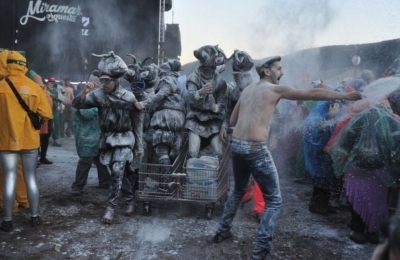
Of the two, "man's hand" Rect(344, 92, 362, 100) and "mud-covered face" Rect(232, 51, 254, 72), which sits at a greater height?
"mud-covered face" Rect(232, 51, 254, 72)

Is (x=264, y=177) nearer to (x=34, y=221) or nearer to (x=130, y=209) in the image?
(x=130, y=209)

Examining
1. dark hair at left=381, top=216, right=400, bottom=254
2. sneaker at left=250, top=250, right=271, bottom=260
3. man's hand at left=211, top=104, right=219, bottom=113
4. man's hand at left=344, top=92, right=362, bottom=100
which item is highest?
man's hand at left=344, top=92, right=362, bottom=100

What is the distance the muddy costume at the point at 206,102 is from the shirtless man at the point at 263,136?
126 centimetres

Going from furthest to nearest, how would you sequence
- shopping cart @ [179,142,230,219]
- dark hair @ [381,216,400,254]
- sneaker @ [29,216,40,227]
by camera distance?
1. shopping cart @ [179,142,230,219]
2. sneaker @ [29,216,40,227]
3. dark hair @ [381,216,400,254]

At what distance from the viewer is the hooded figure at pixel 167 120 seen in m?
5.07

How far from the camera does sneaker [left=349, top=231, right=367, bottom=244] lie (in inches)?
161

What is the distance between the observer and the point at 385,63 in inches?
581

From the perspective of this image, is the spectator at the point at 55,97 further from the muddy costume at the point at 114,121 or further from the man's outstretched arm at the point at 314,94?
the man's outstretched arm at the point at 314,94

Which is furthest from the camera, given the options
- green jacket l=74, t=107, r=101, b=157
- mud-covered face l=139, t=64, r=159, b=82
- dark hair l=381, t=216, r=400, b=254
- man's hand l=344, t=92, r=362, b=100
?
mud-covered face l=139, t=64, r=159, b=82

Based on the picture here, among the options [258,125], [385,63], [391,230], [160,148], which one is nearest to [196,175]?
[160,148]

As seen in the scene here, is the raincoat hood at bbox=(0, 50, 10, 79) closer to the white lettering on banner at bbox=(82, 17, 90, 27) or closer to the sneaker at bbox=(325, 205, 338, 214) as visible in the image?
the sneaker at bbox=(325, 205, 338, 214)

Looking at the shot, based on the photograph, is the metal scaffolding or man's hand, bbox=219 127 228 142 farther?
the metal scaffolding

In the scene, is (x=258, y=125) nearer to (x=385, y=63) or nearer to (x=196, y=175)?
(x=196, y=175)

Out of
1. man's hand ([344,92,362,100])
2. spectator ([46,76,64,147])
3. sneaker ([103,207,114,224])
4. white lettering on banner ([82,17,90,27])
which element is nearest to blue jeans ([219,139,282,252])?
man's hand ([344,92,362,100])
